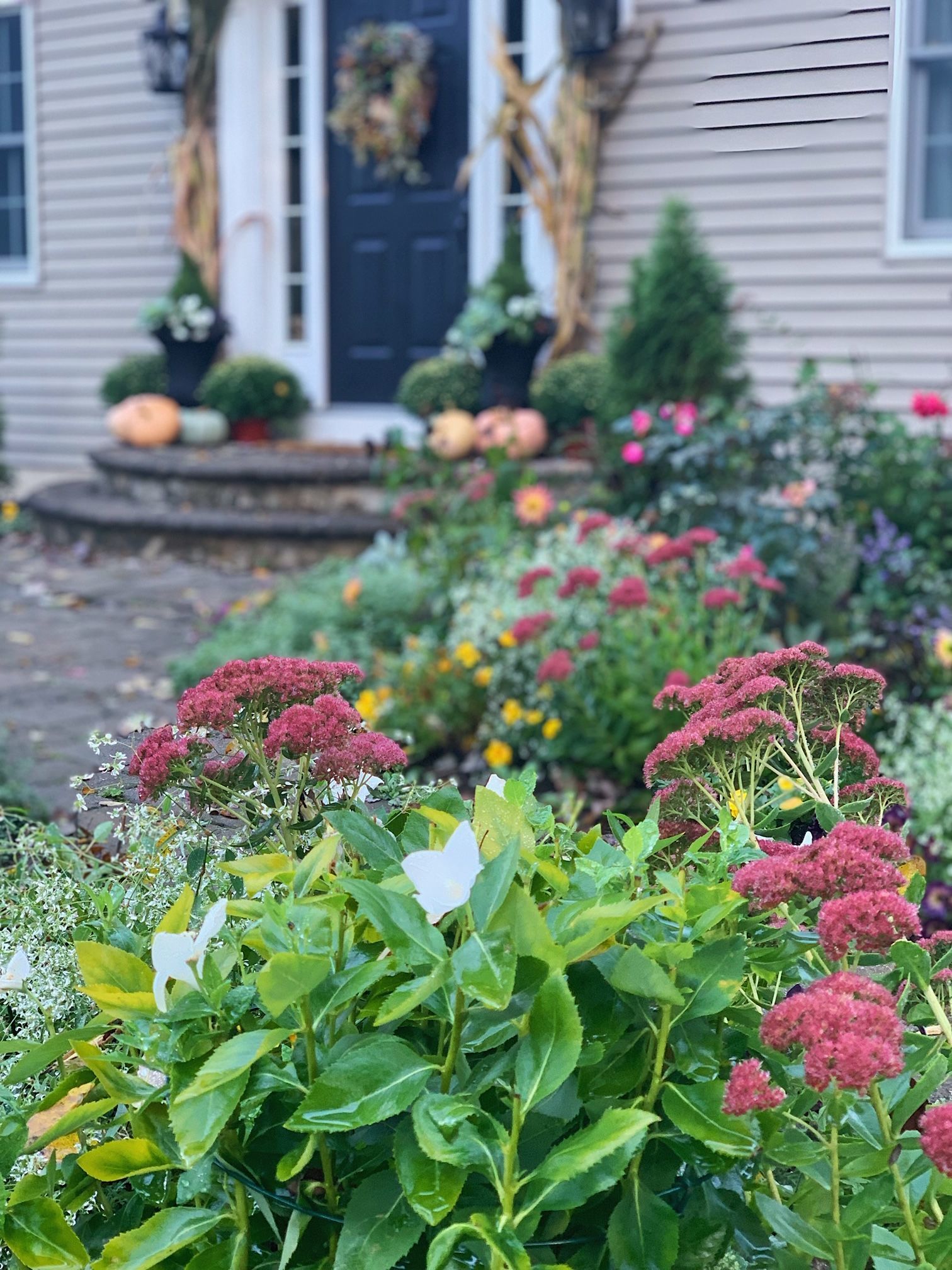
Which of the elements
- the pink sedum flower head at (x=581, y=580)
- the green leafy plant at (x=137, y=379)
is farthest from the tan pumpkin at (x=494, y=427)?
the green leafy plant at (x=137, y=379)

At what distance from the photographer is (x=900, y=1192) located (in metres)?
0.91

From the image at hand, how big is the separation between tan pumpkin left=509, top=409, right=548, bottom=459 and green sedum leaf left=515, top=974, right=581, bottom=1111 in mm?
6342

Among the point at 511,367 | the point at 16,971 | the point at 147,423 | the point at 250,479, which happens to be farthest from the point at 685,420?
the point at 147,423

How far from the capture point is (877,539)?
183 inches

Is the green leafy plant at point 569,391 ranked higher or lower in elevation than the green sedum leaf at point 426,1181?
higher

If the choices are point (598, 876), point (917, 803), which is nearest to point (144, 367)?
point (917, 803)

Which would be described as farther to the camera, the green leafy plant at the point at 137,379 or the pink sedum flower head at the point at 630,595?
the green leafy plant at the point at 137,379

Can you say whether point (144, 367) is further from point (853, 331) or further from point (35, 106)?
point (853, 331)

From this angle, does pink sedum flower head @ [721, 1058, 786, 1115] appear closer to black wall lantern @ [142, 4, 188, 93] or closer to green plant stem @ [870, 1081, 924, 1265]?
green plant stem @ [870, 1081, 924, 1265]

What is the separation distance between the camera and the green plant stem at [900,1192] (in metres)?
0.90

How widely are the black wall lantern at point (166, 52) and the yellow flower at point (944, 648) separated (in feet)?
22.6

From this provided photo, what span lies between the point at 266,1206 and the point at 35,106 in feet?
34.9

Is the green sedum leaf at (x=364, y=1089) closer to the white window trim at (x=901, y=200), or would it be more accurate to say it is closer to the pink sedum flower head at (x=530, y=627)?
the pink sedum flower head at (x=530, y=627)

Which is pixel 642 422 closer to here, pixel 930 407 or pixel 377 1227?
pixel 930 407
